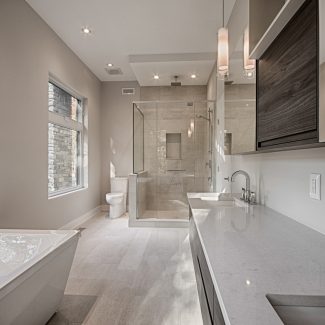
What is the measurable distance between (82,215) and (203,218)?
361 centimetres

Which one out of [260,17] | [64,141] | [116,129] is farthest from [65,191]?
[260,17]

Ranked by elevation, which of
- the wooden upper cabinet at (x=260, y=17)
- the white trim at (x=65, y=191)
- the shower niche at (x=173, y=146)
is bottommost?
the white trim at (x=65, y=191)

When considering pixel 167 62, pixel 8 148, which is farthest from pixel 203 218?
pixel 167 62

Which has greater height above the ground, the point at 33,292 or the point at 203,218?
the point at 203,218

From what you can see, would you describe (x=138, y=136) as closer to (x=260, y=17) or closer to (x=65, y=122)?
(x=65, y=122)

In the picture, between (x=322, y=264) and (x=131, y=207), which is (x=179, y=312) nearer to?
(x=322, y=264)

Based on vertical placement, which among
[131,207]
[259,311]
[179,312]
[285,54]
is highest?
[285,54]

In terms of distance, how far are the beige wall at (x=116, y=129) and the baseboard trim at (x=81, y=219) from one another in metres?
0.35

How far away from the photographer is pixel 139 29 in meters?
3.46

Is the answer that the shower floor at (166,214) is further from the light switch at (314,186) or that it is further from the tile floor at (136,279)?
the light switch at (314,186)

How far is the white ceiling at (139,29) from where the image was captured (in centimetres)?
295

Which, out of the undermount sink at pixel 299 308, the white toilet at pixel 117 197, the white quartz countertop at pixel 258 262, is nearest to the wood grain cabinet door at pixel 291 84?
the white quartz countertop at pixel 258 262

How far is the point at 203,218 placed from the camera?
1.53 meters

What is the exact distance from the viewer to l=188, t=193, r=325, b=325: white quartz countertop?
64 cm
